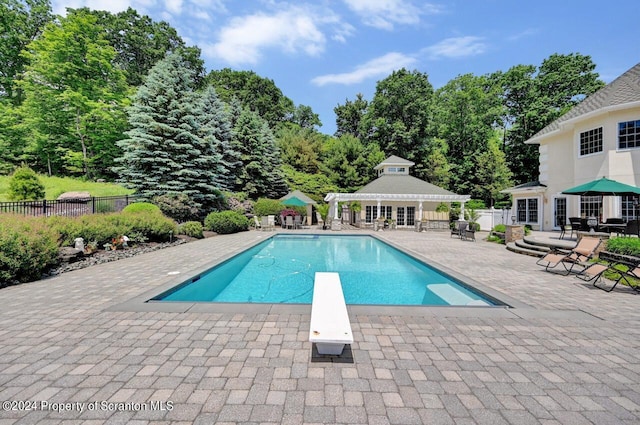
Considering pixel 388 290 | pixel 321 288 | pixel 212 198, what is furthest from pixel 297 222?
pixel 321 288

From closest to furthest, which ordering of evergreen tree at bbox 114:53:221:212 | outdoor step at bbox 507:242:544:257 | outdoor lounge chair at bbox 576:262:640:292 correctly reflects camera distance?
outdoor lounge chair at bbox 576:262:640:292, outdoor step at bbox 507:242:544:257, evergreen tree at bbox 114:53:221:212

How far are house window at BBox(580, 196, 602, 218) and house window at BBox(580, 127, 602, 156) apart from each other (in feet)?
7.79

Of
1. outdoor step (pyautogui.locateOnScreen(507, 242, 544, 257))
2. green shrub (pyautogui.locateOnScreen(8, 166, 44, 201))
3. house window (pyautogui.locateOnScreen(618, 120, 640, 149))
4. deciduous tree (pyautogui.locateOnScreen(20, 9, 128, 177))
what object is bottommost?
outdoor step (pyautogui.locateOnScreen(507, 242, 544, 257))

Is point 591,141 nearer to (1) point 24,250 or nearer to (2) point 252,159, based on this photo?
(1) point 24,250

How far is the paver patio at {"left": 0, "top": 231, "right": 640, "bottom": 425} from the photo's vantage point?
2.12m

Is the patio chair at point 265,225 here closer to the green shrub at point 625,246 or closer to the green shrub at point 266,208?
the green shrub at point 266,208

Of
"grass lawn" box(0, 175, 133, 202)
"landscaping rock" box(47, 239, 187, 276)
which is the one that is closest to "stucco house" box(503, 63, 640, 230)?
"landscaping rock" box(47, 239, 187, 276)

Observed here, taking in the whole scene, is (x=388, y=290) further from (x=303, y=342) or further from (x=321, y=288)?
(x=303, y=342)

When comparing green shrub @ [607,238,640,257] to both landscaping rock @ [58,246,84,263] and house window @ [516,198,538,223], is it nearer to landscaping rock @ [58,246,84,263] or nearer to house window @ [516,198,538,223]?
house window @ [516,198,538,223]

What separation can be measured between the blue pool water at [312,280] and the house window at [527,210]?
485 inches

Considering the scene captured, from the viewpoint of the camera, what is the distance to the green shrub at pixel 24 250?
5.64 meters

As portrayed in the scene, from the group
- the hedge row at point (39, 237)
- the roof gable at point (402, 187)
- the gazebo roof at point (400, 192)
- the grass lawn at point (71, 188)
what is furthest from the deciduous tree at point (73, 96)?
the roof gable at point (402, 187)

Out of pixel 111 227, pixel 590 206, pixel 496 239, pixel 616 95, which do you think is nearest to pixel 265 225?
pixel 111 227

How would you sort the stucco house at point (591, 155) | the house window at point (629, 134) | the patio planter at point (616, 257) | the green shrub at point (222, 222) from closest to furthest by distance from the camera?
the patio planter at point (616, 257)
the house window at point (629, 134)
the stucco house at point (591, 155)
the green shrub at point (222, 222)
